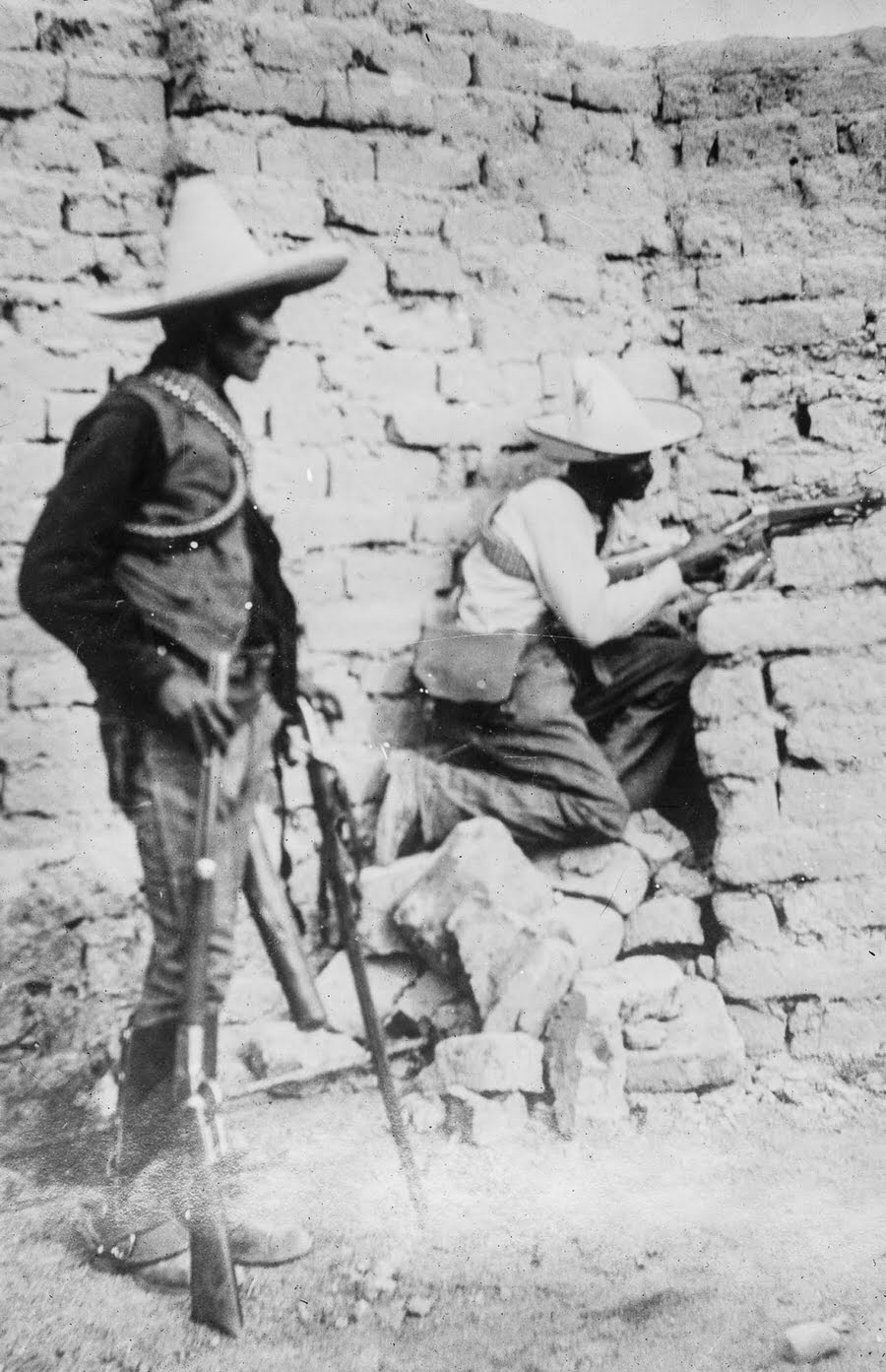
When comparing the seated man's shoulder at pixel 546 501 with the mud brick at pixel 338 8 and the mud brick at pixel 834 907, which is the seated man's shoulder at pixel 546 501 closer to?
the mud brick at pixel 834 907

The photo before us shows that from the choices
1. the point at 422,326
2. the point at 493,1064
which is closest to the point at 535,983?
the point at 493,1064

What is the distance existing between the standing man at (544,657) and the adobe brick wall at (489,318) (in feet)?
0.50

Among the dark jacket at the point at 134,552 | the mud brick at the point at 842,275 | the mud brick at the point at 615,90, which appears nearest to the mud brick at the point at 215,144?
the dark jacket at the point at 134,552

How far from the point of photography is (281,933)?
2750 millimetres

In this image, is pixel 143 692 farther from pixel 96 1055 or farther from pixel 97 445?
pixel 96 1055

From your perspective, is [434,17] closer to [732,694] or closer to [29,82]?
[29,82]

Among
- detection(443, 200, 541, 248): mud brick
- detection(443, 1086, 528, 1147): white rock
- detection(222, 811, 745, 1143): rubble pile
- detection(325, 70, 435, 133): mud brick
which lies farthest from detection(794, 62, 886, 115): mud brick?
detection(443, 1086, 528, 1147): white rock

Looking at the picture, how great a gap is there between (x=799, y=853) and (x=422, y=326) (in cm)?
167

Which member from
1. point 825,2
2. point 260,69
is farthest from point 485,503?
point 825,2

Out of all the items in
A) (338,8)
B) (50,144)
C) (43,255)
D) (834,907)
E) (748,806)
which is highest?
(338,8)

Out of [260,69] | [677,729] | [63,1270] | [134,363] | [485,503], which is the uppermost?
[260,69]

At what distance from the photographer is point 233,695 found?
2607 millimetres

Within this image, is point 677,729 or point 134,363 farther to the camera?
point 677,729

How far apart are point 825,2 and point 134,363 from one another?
198cm
